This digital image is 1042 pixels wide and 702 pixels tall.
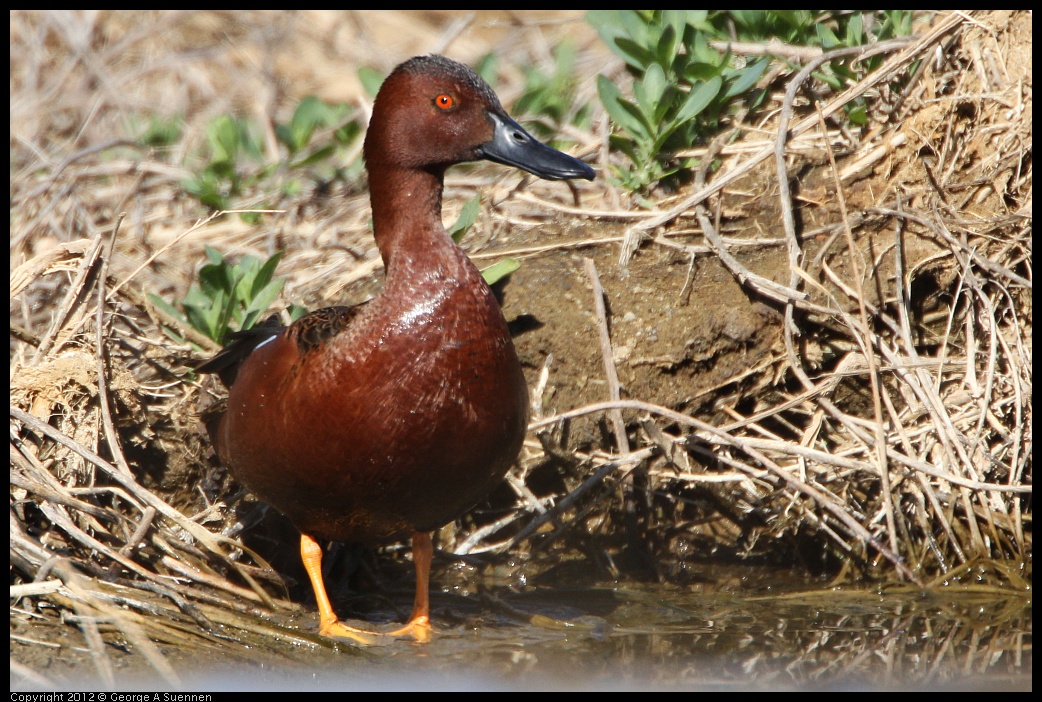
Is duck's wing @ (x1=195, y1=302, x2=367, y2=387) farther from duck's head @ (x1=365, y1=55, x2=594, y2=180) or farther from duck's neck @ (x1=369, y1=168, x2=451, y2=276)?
duck's head @ (x1=365, y1=55, x2=594, y2=180)

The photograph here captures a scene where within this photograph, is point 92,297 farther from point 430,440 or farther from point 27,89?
Answer: point 27,89

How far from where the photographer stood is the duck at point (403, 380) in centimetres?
296

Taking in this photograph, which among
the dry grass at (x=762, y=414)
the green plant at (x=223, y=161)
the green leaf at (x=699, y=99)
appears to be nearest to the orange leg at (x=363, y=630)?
the dry grass at (x=762, y=414)

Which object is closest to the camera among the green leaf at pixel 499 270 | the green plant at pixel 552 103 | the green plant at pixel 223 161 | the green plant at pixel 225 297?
the green plant at pixel 225 297

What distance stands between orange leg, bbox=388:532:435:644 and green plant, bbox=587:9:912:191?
5.99 feet

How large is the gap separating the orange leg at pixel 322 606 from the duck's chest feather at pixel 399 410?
31cm

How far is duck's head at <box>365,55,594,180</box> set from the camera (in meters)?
3.28

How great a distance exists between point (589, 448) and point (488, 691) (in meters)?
1.24

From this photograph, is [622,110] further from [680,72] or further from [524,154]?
[524,154]

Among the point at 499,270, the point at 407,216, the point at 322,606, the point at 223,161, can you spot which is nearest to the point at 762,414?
the point at 499,270

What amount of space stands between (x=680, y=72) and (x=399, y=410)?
2359 mm

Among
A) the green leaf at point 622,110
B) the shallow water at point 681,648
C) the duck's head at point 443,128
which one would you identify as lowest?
the shallow water at point 681,648

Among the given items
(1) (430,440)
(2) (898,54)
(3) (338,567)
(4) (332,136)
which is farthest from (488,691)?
(4) (332,136)

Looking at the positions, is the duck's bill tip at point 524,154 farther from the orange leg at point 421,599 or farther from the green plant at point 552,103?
the green plant at point 552,103
